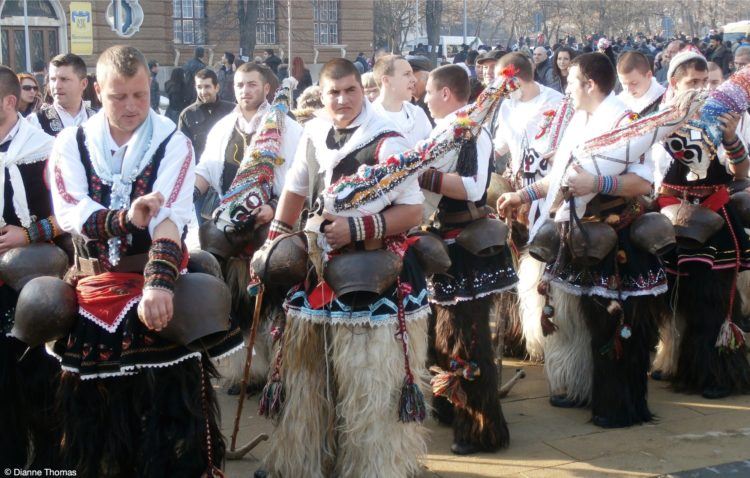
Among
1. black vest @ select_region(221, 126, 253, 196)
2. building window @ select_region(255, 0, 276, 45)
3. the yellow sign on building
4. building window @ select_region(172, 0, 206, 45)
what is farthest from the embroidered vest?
building window @ select_region(255, 0, 276, 45)

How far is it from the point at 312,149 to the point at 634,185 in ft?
5.64

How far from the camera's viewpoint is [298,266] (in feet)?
13.1

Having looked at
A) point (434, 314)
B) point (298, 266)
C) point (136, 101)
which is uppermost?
point (136, 101)

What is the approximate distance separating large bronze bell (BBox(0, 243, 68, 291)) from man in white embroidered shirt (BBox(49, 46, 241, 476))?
43 cm

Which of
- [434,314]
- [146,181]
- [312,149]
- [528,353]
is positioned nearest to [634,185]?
[434,314]

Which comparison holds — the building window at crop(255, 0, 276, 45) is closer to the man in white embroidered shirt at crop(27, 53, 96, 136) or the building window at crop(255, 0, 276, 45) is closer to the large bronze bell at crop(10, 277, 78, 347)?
the man in white embroidered shirt at crop(27, 53, 96, 136)

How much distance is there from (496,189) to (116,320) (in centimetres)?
314

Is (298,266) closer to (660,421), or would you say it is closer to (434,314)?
(434,314)

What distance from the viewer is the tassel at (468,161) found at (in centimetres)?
465

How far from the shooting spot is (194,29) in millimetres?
29922

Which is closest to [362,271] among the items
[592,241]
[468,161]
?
[468,161]

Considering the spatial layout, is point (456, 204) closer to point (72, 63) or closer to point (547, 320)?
point (547, 320)

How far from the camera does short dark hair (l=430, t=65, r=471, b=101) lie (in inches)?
195

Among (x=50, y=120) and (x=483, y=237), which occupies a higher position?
(x=50, y=120)
